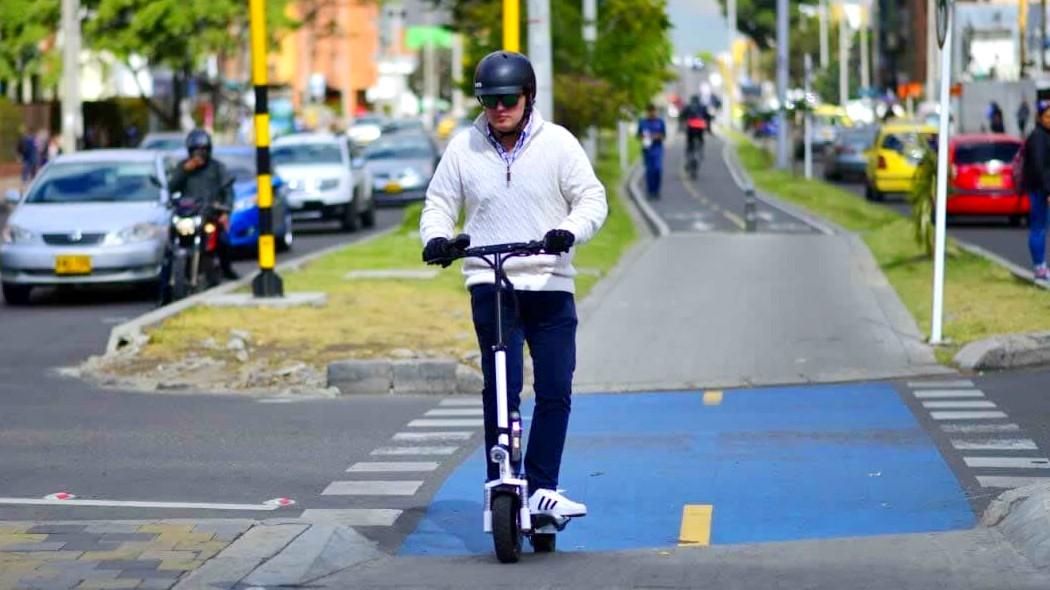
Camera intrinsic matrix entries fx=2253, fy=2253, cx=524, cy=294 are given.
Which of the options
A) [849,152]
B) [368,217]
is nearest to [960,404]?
[368,217]

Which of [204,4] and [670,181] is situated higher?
[204,4]

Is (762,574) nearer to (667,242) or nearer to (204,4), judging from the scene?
(667,242)

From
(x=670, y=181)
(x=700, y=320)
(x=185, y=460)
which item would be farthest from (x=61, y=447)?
(x=670, y=181)

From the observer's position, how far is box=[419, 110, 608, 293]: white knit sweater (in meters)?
8.29

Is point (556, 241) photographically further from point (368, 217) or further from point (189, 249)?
point (368, 217)

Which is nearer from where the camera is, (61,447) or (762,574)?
(762,574)

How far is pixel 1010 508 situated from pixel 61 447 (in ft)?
17.4

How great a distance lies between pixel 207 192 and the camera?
2134 cm

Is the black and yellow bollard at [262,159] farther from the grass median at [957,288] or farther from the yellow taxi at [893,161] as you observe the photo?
the yellow taxi at [893,161]

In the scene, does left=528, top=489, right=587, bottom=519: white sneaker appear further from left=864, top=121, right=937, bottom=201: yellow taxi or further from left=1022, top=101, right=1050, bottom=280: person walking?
left=864, top=121, right=937, bottom=201: yellow taxi

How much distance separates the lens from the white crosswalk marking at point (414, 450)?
11555 millimetres

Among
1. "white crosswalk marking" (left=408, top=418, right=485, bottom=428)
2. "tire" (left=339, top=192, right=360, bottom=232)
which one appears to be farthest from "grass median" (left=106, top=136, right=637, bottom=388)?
"tire" (left=339, top=192, right=360, bottom=232)

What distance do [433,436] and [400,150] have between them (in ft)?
113

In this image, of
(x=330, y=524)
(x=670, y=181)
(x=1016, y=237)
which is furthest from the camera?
(x=670, y=181)
